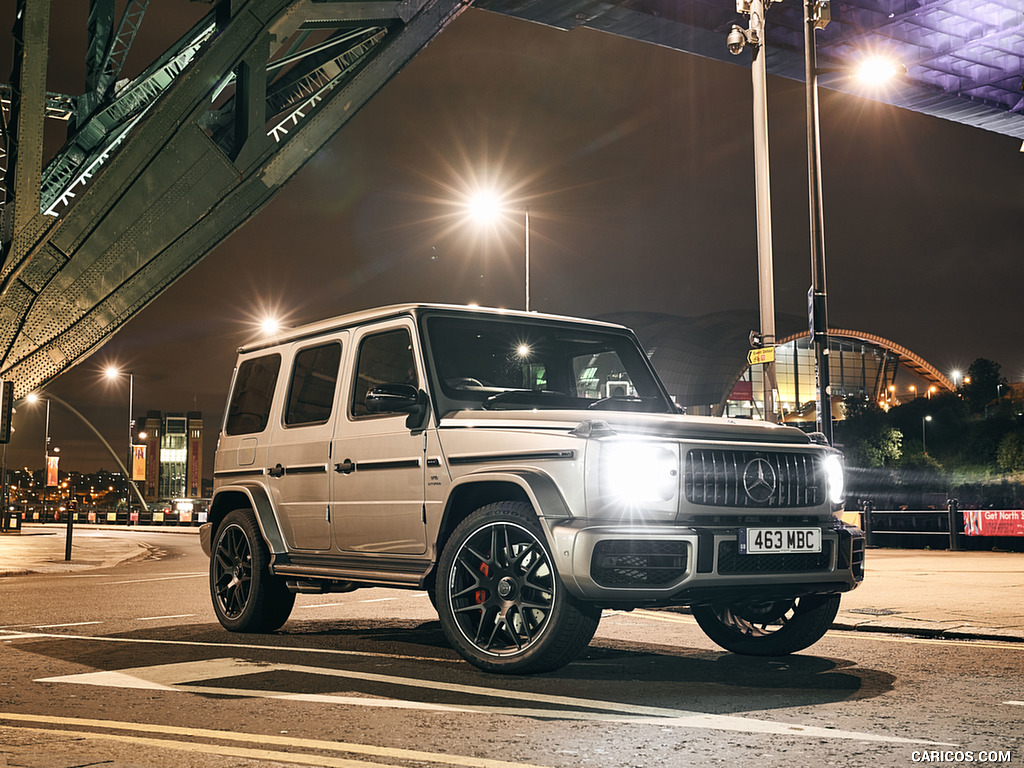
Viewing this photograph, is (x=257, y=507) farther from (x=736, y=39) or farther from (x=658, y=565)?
(x=736, y=39)

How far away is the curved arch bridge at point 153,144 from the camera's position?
14.3 meters

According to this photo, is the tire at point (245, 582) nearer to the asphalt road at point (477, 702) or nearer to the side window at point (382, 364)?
the asphalt road at point (477, 702)

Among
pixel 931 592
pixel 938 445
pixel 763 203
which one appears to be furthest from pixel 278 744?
pixel 938 445

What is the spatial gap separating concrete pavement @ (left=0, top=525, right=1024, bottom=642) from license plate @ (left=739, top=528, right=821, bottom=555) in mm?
2743

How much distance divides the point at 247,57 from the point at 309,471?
9.59 metres

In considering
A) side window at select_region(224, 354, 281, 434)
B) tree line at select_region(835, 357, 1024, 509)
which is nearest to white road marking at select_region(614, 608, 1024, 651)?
side window at select_region(224, 354, 281, 434)

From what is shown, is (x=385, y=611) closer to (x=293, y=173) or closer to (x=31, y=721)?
(x=31, y=721)

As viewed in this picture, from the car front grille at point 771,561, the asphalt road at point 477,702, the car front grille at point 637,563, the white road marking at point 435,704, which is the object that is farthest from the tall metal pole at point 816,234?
the white road marking at point 435,704

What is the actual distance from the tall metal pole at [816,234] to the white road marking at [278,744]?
946cm

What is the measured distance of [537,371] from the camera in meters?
7.43

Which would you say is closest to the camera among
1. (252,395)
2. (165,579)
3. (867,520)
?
(252,395)

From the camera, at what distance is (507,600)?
6086mm

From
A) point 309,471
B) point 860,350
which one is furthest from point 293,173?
point 860,350

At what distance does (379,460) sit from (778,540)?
8.43 feet
